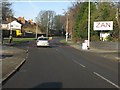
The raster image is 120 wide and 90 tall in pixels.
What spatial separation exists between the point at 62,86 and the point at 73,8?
2900 inches

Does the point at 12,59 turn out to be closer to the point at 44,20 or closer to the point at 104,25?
the point at 104,25

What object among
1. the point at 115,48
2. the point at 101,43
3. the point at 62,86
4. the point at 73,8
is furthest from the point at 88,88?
the point at 73,8

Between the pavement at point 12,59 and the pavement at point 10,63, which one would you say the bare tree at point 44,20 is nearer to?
the pavement at point 12,59

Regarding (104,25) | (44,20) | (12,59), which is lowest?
(12,59)

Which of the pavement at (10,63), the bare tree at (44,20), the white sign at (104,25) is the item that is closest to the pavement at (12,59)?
the pavement at (10,63)

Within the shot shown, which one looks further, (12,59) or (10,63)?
(12,59)

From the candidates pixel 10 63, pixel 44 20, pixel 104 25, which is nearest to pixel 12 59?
pixel 10 63

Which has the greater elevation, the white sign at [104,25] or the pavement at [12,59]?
the white sign at [104,25]

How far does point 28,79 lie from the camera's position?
14.7 m

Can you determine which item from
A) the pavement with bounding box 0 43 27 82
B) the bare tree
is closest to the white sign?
the pavement with bounding box 0 43 27 82

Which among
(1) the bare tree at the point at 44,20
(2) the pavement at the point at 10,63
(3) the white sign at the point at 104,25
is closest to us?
(2) the pavement at the point at 10,63

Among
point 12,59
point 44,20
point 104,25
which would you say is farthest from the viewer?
point 44,20

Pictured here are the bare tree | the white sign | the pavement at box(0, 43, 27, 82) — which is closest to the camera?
the pavement at box(0, 43, 27, 82)

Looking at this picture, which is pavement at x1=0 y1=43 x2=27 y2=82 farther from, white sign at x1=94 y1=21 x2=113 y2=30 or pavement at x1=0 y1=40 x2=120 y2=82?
white sign at x1=94 y1=21 x2=113 y2=30
